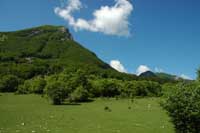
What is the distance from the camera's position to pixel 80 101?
113 meters

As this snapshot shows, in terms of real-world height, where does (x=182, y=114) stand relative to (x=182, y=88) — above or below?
below

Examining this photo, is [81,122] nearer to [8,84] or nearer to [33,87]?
[33,87]

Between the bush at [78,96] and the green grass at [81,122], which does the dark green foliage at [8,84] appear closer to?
the bush at [78,96]

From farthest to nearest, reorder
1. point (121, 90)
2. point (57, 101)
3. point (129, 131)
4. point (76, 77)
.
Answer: point (121, 90)
point (76, 77)
point (57, 101)
point (129, 131)

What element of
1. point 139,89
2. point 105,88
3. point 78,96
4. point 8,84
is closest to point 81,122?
point 78,96

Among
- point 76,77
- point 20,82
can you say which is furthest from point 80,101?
point 20,82

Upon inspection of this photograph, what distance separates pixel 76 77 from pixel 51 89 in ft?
113

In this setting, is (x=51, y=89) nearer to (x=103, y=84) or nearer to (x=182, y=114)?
(x=103, y=84)

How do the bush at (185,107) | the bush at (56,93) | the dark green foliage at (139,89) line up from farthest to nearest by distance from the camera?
1. the dark green foliage at (139,89)
2. the bush at (56,93)
3. the bush at (185,107)

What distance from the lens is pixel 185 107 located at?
Result: 118 feet

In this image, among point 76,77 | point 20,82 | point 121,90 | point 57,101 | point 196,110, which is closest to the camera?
point 196,110

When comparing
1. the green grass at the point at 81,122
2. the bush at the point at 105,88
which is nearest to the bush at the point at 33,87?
the bush at the point at 105,88

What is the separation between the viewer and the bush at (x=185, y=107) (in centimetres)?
3588

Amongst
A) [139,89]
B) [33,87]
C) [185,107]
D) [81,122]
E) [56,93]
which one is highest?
[139,89]
